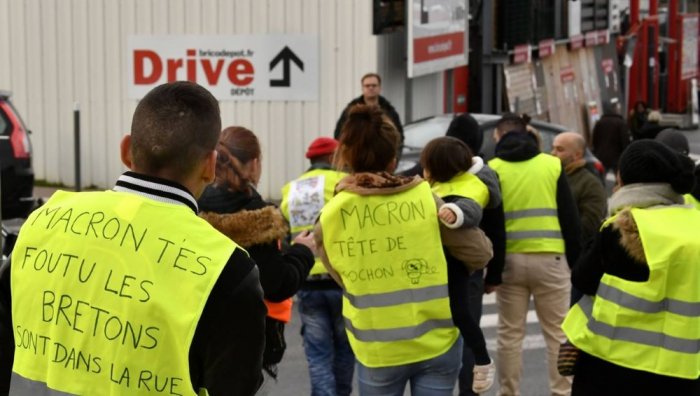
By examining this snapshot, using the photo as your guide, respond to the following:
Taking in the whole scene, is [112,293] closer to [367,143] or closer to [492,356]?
[367,143]

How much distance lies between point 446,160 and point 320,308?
104 centimetres

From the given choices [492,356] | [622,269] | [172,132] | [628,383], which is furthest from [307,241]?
[492,356]

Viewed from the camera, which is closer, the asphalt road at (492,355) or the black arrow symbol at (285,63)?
the asphalt road at (492,355)

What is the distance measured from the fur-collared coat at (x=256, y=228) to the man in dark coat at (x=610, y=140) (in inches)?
542

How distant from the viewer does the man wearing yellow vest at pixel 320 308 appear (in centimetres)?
695

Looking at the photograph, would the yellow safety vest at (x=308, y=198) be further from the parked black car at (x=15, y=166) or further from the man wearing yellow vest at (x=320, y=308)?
the parked black car at (x=15, y=166)

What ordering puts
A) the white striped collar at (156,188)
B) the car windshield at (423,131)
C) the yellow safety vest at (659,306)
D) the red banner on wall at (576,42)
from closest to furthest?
the white striped collar at (156,188), the yellow safety vest at (659,306), the car windshield at (423,131), the red banner on wall at (576,42)

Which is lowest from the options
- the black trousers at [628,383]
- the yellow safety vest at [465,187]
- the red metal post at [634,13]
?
the black trousers at [628,383]

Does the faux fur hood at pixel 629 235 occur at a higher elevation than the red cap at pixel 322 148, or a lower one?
lower

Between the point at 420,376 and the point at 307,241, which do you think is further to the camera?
the point at 420,376

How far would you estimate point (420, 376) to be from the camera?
5.62 m

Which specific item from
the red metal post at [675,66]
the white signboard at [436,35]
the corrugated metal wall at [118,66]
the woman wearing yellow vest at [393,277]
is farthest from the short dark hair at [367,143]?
the red metal post at [675,66]

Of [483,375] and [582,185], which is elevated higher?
[582,185]

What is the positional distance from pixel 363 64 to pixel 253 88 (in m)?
1.48
